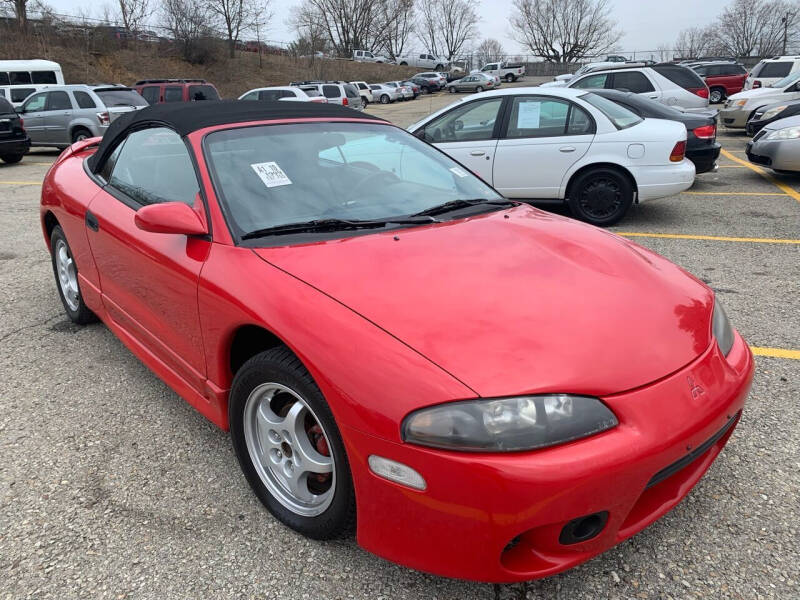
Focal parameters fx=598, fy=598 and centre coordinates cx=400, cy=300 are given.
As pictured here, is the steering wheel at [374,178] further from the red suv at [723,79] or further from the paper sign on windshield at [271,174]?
the red suv at [723,79]

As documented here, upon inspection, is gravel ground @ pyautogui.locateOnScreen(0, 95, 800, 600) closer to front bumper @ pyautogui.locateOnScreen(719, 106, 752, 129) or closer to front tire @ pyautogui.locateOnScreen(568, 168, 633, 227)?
front tire @ pyautogui.locateOnScreen(568, 168, 633, 227)

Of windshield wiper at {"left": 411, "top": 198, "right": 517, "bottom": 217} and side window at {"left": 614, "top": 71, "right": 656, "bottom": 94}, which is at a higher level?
side window at {"left": 614, "top": 71, "right": 656, "bottom": 94}

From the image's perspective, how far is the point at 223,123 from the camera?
2756 millimetres

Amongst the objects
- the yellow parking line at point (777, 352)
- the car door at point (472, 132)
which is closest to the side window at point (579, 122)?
the car door at point (472, 132)

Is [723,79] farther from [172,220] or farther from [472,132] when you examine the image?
[172,220]

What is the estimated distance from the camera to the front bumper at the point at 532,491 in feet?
5.02

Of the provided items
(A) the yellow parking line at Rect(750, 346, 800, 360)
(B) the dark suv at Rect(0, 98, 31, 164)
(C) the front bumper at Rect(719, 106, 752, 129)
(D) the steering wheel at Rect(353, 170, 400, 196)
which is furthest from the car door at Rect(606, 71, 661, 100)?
(B) the dark suv at Rect(0, 98, 31, 164)

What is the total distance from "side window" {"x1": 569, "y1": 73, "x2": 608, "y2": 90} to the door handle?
1160 cm

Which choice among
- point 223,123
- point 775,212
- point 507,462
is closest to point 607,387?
point 507,462

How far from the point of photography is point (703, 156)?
7.74 meters

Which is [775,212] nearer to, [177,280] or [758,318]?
[758,318]

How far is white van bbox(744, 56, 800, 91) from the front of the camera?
62.8 ft

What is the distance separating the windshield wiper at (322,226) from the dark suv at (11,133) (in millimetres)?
12968

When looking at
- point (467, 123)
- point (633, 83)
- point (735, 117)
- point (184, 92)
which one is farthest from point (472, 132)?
point (184, 92)
